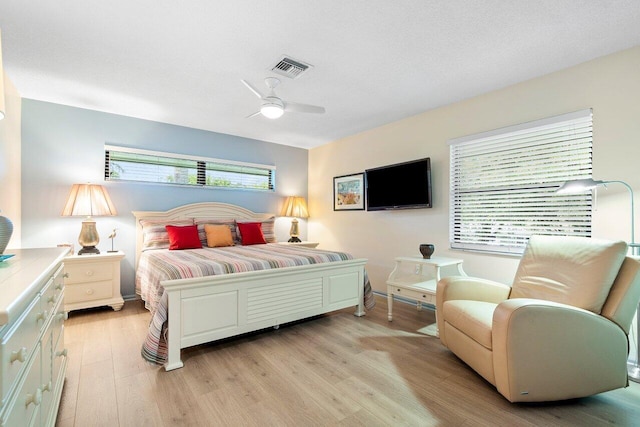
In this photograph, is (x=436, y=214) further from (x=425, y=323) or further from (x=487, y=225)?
(x=425, y=323)

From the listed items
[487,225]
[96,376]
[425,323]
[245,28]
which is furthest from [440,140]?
[96,376]

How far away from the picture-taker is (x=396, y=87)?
10.0 ft

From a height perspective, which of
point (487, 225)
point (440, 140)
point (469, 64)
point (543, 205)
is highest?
point (469, 64)

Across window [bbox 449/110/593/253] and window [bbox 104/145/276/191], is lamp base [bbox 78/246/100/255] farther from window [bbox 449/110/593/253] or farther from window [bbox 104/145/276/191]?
window [bbox 449/110/593/253]

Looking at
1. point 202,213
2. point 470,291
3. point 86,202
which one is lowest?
point 470,291

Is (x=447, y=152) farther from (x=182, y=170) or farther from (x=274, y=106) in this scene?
(x=182, y=170)

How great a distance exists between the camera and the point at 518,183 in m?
2.99

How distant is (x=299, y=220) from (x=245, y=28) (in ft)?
12.6

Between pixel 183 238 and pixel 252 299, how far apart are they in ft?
5.46

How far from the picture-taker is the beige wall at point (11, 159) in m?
2.77

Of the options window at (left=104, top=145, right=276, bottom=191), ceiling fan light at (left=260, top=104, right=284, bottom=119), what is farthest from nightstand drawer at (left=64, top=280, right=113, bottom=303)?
ceiling fan light at (left=260, top=104, right=284, bottom=119)

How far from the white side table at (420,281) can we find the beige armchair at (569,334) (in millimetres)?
878

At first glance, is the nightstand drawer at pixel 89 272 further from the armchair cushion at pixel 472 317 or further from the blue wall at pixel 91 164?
the armchair cushion at pixel 472 317

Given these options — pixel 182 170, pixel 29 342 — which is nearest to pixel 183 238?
pixel 182 170
